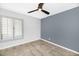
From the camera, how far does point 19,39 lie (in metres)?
2.71

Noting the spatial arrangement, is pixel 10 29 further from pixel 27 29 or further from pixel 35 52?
pixel 35 52

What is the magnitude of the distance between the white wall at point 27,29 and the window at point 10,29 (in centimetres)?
15

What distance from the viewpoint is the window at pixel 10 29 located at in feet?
7.15

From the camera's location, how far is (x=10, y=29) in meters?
2.38

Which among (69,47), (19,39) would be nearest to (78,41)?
(69,47)

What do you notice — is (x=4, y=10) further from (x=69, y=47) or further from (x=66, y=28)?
(x=69, y=47)

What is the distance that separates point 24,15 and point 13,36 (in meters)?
1.00

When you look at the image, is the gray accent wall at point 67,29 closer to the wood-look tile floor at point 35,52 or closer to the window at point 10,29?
the wood-look tile floor at point 35,52

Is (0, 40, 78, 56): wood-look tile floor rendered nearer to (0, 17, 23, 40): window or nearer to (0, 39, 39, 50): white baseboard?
(0, 39, 39, 50): white baseboard

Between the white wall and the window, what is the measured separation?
0.15 meters

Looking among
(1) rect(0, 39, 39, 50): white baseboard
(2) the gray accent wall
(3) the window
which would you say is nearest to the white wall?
(1) rect(0, 39, 39, 50): white baseboard

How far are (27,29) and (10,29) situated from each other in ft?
2.81

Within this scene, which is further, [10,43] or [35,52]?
[10,43]

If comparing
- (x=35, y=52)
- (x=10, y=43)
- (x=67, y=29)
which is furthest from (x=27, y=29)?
(x=67, y=29)
